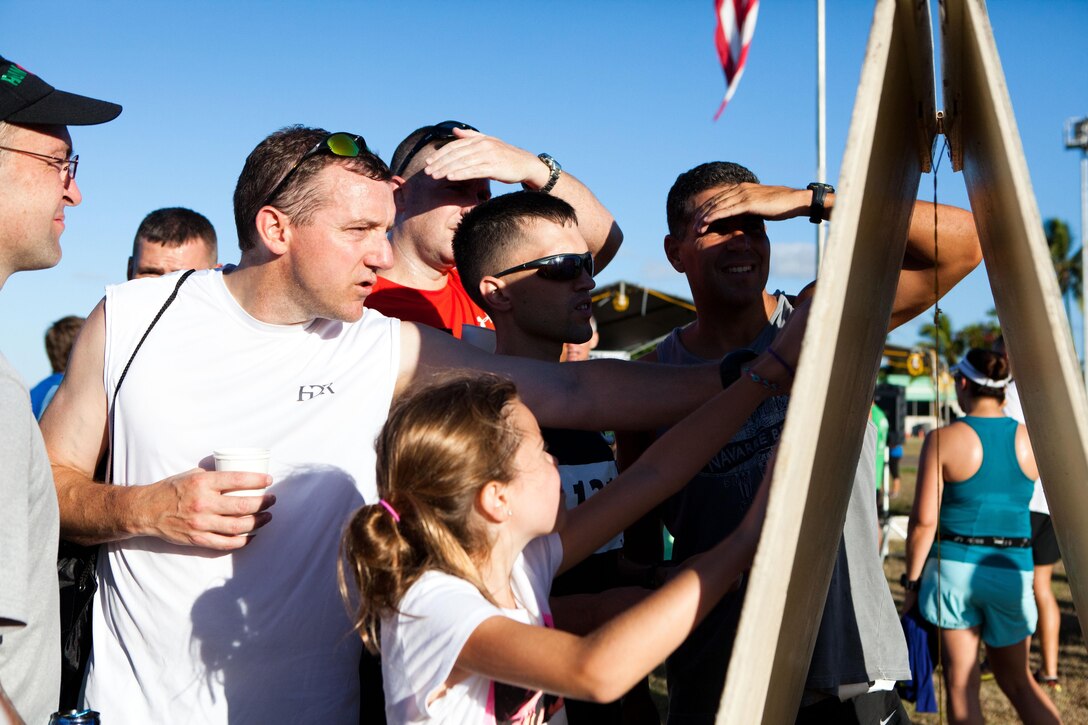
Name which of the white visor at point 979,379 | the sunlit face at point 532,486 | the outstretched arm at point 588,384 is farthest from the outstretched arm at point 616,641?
the white visor at point 979,379

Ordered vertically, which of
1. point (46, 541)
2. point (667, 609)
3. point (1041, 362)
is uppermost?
point (1041, 362)

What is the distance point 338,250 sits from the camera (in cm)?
227

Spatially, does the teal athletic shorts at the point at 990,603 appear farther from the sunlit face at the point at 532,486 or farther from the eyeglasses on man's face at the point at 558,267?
the sunlit face at the point at 532,486

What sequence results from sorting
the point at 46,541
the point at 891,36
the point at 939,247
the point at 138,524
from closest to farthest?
1. the point at 891,36
2. the point at 46,541
3. the point at 138,524
4. the point at 939,247

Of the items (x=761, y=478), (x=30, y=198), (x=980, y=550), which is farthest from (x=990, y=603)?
(x=30, y=198)

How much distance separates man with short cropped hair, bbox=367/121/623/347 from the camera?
3.32 metres

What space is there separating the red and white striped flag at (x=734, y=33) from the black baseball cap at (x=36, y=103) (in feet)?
11.0

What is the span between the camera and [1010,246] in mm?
1358

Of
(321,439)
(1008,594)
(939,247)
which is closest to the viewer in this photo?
(321,439)

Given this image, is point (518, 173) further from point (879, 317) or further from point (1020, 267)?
point (1020, 267)

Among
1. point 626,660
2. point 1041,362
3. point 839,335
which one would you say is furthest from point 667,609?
point 1041,362

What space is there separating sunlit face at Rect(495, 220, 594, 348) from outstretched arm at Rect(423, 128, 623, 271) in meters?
0.24

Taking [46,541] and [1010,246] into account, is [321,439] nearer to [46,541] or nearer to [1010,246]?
[46,541]

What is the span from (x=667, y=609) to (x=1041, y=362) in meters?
0.65
